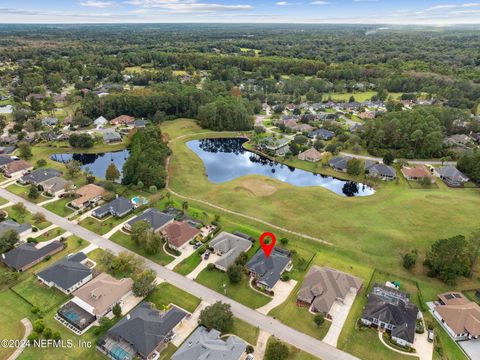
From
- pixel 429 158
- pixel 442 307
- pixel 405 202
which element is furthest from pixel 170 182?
pixel 429 158

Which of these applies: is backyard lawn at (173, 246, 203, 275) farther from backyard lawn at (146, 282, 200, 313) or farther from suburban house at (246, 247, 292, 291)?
suburban house at (246, 247, 292, 291)

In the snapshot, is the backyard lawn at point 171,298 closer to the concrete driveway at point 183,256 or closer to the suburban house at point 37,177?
the concrete driveway at point 183,256

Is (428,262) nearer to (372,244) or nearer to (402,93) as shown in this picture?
(372,244)

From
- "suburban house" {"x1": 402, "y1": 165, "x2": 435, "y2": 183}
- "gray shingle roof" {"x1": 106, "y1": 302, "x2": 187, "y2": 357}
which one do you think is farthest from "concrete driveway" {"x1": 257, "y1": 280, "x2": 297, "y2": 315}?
"suburban house" {"x1": 402, "y1": 165, "x2": 435, "y2": 183}

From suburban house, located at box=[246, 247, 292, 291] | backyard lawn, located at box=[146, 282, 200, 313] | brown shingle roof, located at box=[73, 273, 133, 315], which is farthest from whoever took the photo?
suburban house, located at box=[246, 247, 292, 291]

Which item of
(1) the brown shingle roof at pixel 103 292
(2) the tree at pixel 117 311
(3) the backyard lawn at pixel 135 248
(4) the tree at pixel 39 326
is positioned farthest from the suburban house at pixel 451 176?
(4) the tree at pixel 39 326
